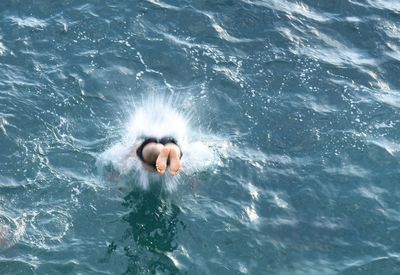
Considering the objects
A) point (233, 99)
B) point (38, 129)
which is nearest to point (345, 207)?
point (233, 99)

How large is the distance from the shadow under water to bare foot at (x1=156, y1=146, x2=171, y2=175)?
32.7 inches

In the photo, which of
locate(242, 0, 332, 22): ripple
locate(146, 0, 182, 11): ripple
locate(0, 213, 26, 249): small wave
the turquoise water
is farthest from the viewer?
locate(242, 0, 332, 22): ripple

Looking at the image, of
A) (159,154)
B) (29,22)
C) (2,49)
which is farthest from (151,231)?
(29,22)

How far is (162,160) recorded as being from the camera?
14188mm

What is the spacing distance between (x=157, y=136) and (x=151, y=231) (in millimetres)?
2557

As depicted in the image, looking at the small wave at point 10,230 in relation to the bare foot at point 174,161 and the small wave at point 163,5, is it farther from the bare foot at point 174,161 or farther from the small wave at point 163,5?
the small wave at point 163,5

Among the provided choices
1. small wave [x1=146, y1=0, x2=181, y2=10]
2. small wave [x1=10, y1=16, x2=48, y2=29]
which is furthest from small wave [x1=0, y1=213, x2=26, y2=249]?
small wave [x1=146, y1=0, x2=181, y2=10]

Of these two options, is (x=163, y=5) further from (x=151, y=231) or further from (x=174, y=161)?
(x=151, y=231)

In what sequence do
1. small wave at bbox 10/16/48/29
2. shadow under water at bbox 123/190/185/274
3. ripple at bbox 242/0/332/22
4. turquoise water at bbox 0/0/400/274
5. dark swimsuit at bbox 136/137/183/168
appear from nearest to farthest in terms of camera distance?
shadow under water at bbox 123/190/185/274 < turquoise water at bbox 0/0/400/274 < dark swimsuit at bbox 136/137/183/168 < small wave at bbox 10/16/48/29 < ripple at bbox 242/0/332/22

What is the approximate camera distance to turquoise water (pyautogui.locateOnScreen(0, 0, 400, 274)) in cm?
1379

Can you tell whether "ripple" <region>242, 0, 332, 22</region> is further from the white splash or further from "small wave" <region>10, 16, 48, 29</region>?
"small wave" <region>10, 16, 48, 29</region>

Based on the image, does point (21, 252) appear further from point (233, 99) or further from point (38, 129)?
point (233, 99)

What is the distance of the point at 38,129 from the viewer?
16.0 m

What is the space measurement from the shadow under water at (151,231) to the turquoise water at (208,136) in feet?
0.11
